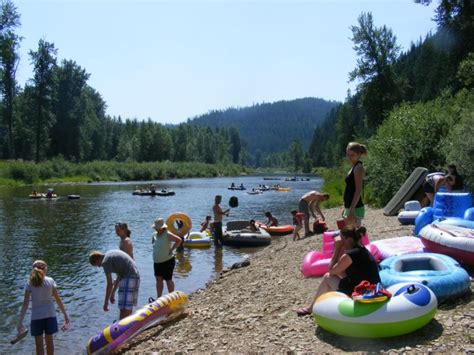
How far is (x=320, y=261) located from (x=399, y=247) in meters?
1.46

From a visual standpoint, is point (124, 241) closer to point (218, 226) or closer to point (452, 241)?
point (452, 241)

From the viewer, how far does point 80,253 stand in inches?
672

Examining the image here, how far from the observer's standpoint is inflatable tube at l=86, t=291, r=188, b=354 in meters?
7.34

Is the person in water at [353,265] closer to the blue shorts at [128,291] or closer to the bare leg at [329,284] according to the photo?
the bare leg at [329,284]

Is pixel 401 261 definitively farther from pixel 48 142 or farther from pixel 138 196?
pixel 48 142

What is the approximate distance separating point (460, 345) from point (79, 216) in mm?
25875

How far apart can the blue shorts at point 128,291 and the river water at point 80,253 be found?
1207 millimetres

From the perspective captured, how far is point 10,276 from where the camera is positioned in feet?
44.6

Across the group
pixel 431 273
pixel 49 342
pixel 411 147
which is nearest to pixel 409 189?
pixel 411 147

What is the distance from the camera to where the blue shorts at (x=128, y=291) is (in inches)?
319

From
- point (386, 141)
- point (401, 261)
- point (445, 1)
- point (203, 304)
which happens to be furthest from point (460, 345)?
point (445, 1)

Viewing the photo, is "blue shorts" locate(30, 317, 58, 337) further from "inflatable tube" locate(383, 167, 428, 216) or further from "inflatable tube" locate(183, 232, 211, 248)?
"inflatable tube" locate(383, 167, 428, 216)

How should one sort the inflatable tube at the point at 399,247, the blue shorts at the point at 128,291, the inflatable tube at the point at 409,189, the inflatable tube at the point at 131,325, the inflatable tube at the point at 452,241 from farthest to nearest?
the inflatable tube at the point at 409,189 < the inflatable tube at the point at 399,247 < the blue shorts at the point at 128,291 < the inflatable tube at the point at 452,241 < the inflatable tube at the point at 131,325

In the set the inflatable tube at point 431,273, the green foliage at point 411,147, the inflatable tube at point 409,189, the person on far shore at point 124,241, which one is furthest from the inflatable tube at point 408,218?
the person on far shore at point 124,241
